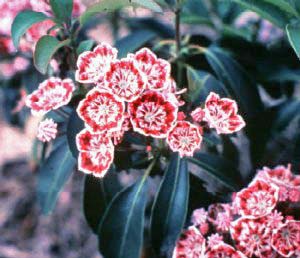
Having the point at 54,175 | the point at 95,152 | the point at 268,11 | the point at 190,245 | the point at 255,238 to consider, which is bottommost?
the point at 54,175

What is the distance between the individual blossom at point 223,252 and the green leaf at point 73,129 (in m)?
0.45

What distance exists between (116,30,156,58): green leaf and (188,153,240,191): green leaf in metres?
0.44

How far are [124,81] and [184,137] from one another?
207 mm

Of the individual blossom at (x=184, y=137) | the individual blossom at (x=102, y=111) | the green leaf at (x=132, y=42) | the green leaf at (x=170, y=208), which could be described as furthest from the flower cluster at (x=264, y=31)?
the individual blossom at (x=102, y=111)

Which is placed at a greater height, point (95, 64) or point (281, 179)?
point (95, 64)

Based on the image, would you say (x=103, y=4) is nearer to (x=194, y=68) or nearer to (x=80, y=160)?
(x=80, y=160)

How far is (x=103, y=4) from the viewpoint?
4.71 feet

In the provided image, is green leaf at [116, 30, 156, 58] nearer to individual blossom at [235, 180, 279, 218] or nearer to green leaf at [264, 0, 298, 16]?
green leaf at [264, 0, 298, 16]

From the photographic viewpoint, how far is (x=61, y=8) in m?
1.57

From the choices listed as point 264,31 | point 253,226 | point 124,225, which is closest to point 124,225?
point 124,225

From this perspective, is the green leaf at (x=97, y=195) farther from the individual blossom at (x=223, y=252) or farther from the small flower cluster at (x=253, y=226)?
the individual blossom at (x=223, y=252)

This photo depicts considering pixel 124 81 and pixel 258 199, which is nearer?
pixel 124 81

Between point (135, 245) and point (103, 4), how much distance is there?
704mm

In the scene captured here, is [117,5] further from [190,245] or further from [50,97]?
[190,245]
